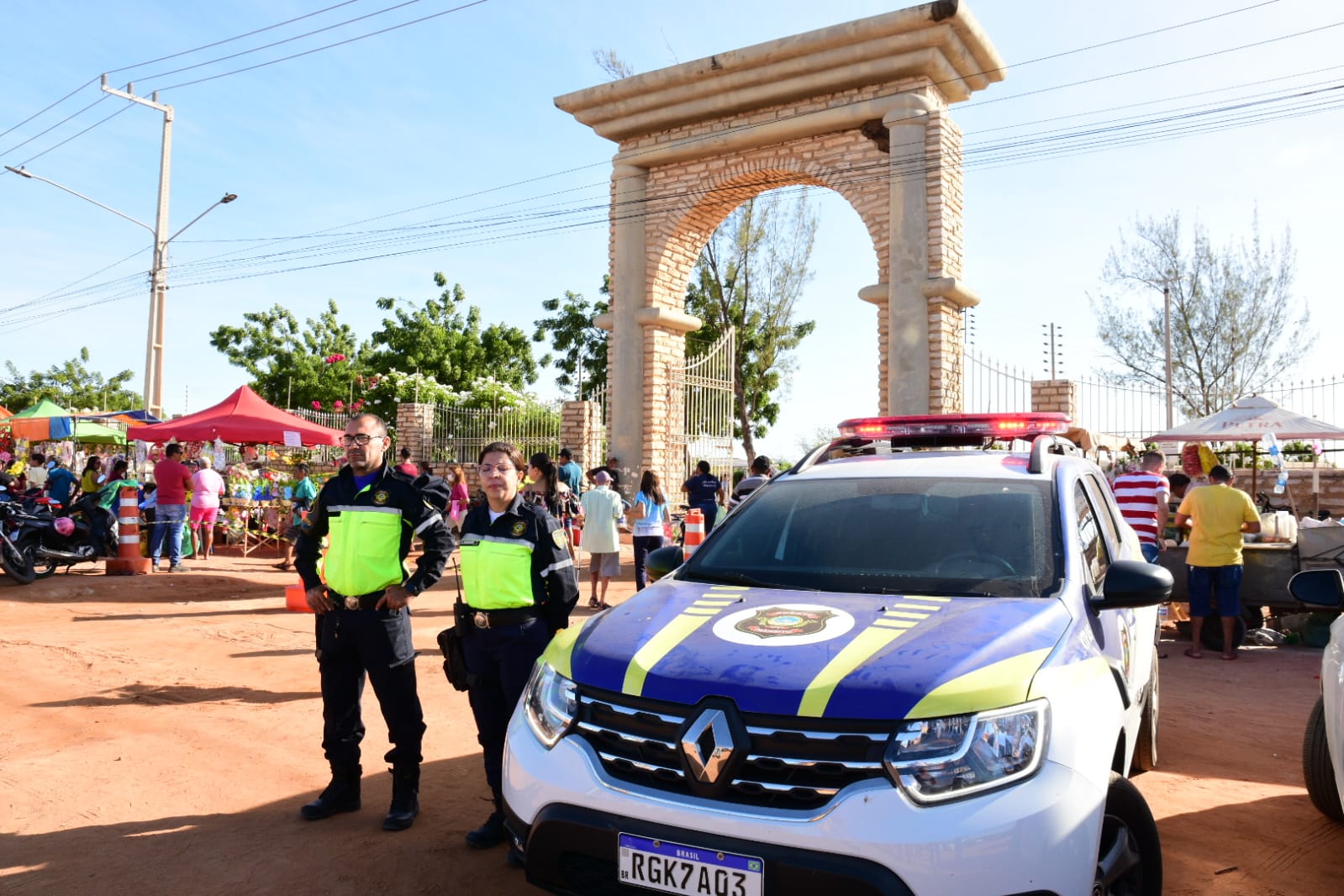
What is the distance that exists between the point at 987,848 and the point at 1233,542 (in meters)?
7.79

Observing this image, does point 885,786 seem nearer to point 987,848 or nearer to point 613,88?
point 987,848

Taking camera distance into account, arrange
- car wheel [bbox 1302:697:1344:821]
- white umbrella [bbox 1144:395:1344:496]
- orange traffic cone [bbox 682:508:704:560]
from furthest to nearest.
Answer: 1. white umbrella [bbox 1144:395:1344:496]
2. orange traffic cone [bbox 682:508:704:560]
3. car wheel [bbox 1302:697:1344:821]

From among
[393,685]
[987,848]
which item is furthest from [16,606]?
[987,848]

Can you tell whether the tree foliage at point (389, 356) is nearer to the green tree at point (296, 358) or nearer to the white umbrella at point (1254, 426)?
the green tree at point (296, 358)

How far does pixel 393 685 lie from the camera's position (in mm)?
4418

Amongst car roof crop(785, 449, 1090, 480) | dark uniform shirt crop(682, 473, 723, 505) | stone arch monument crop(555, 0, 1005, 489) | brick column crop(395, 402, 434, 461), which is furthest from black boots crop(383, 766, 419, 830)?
brick column crop(395, 402, 434, 461)

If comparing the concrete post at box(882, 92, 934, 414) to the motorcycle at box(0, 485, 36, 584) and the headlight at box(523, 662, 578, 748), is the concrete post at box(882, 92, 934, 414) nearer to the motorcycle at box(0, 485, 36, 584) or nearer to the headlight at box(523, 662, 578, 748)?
the headlight at box(523, 662, 578, 748)

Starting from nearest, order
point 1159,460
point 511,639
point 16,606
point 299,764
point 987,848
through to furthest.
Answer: point 987,848
point 511,639
point 299,764
point 1159,460
point 16,606

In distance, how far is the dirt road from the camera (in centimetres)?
388

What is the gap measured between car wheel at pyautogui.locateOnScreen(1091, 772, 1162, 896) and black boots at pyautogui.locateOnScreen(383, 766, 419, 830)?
289 centimetres

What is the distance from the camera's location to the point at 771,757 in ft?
8.45

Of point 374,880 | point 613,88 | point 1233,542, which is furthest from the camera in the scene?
point 613,88

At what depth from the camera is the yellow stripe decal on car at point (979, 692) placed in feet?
8.32

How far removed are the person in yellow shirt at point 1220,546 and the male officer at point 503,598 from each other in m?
7.02
